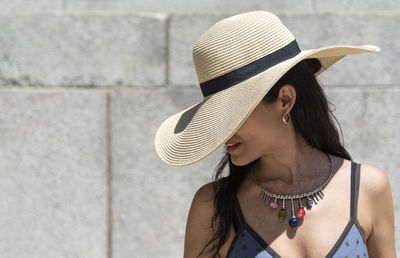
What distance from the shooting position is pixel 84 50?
11.1 ft

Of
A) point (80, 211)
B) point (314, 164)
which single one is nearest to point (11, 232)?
point (80, 211)

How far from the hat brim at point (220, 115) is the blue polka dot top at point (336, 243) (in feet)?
1.04

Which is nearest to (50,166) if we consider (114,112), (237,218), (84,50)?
(114,112)

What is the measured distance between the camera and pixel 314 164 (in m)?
2.20

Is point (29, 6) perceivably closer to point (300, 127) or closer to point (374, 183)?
point (300, 127)

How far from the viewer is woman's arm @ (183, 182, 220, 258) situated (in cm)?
217

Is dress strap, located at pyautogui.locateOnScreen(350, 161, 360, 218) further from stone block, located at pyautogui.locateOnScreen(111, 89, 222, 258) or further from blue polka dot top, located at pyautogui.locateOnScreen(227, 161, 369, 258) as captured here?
stone block, located at pyautogui.locateOnScreen(111, 89, 222, 258)

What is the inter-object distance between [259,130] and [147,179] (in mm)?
1540

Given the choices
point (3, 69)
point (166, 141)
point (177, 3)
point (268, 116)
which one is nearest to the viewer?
point (268, 116)

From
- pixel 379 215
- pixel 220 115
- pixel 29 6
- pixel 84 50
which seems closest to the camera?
pixel 220 115

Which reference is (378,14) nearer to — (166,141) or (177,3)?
(177,3)

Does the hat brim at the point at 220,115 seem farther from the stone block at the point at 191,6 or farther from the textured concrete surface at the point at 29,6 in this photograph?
the textured concrete surface at the point at 29,6

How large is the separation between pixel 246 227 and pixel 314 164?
1.15ft

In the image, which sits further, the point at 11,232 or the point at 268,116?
the point at 11,232
